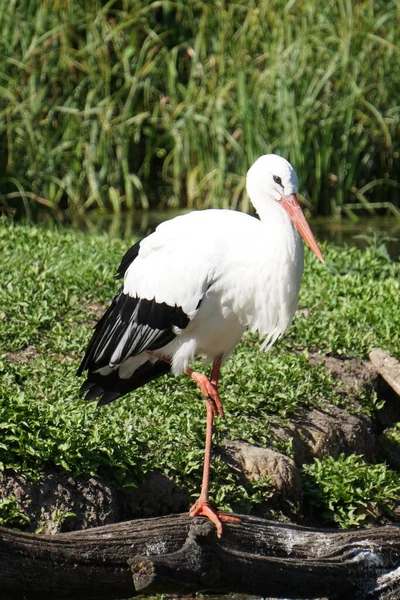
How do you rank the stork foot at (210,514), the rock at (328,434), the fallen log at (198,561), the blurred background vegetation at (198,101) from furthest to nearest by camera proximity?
the blurred background vegetation at (198,101) → the rock at (328,434) → the stork foot at (210,514) → the fallen log at (198,561)

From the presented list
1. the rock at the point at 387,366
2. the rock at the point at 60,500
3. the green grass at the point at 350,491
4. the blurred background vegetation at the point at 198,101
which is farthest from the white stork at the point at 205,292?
the blurred background vegetation at the point at 198,101

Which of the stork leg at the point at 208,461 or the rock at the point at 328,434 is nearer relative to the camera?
the stork leg at the point at 208,461

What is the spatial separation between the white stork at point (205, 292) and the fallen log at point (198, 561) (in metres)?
0.25

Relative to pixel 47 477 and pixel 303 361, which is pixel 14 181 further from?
pixel 47 477

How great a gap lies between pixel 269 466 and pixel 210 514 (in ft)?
2.36

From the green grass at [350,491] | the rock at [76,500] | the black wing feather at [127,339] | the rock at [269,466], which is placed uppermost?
the black wing feather at [127,339]

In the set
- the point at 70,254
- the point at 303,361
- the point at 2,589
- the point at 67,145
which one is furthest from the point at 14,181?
the point at 2,589

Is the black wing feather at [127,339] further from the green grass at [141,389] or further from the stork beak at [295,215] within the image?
the stork beak at [295,215]

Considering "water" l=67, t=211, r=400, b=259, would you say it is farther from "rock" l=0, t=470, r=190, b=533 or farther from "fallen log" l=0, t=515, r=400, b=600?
"fallen log" l=0, t=515, r=400, b=600

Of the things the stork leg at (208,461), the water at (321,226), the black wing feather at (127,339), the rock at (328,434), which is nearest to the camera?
the stork leg at (208,461)

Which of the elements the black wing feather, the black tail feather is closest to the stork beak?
the black wing feather

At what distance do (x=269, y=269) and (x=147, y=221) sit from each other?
510 centimetres

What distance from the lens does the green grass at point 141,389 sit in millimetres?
4242

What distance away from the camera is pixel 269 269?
4.12m
